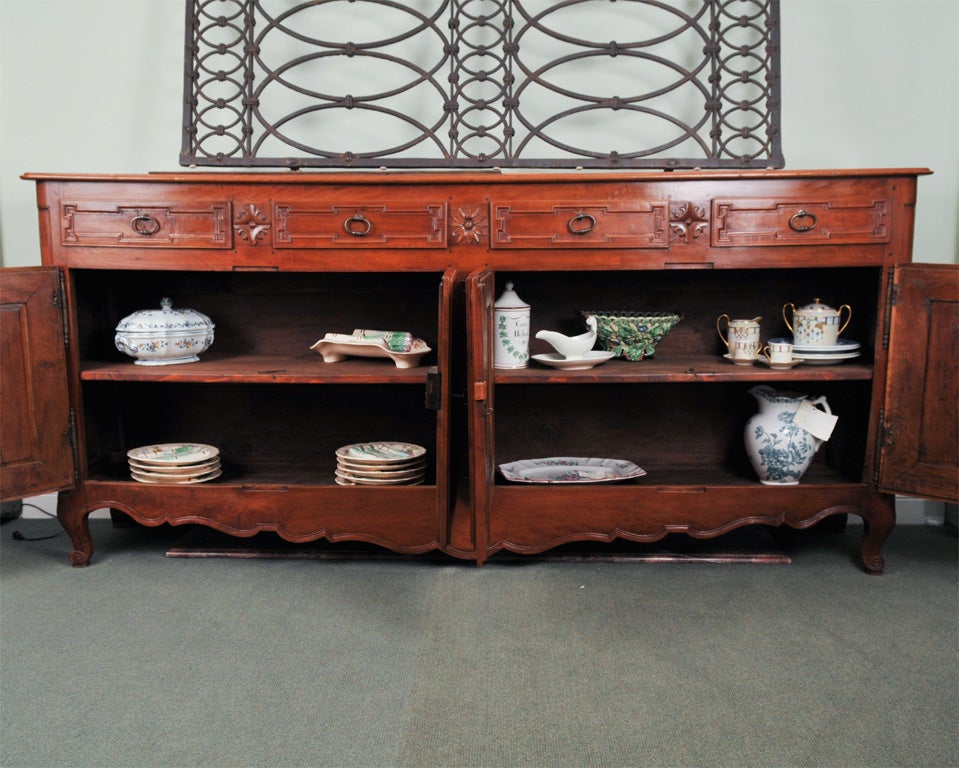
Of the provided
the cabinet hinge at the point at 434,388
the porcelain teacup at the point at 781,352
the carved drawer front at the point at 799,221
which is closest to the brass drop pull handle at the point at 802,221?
the carved drawer front at the point at 799,221

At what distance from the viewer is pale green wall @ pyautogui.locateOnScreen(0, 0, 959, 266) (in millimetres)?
2867

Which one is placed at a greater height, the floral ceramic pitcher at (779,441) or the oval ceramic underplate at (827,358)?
the oval ceramic underplate at (827,358)

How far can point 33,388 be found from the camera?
2.44m

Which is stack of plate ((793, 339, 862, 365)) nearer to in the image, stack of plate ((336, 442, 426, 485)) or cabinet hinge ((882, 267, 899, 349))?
cabinet hinge ((882, 267, 899, 349))

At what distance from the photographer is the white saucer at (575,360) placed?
2561 millimetres

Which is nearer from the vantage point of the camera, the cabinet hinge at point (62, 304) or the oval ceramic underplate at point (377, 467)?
the cabinet hinge at point (62, 304)

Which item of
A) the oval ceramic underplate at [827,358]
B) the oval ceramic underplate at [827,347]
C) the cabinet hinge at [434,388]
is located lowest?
the cabinet hinge at [434,388]

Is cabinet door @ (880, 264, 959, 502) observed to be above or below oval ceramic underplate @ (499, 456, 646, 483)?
above

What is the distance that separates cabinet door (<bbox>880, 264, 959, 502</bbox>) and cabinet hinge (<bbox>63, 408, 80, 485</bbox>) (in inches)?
97.0

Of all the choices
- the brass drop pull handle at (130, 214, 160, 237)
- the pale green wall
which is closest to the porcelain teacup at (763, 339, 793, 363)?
the pale green wall

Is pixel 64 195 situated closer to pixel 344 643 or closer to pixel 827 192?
pixel 344 643

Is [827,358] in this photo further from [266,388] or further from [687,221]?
[266,388]

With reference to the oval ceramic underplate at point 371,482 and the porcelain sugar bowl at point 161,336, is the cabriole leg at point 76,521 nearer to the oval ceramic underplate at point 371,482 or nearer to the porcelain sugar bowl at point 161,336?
the porcelain sugar bowl at point 161,336

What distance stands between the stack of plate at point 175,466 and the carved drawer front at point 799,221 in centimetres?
174
